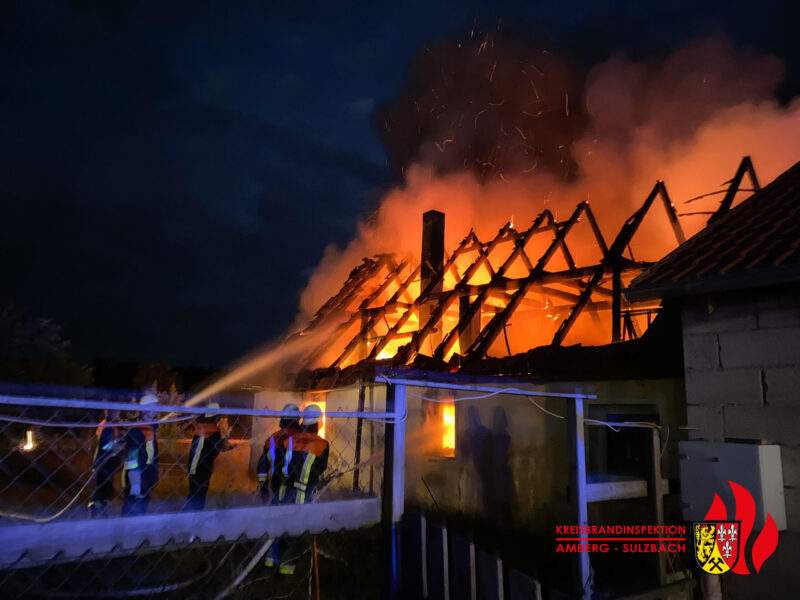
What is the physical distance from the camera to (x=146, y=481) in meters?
6.01

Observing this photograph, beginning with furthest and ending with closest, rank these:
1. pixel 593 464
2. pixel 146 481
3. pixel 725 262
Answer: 1. pixel 593 464
2. pixel 146 481
3. pixel 725 262

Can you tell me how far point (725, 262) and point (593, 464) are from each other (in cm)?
347

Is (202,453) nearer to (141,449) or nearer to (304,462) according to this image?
(141,449)

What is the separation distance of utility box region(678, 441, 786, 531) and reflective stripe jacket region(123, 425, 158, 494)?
5.31 meters

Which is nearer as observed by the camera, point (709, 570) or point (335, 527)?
point (335, 527)

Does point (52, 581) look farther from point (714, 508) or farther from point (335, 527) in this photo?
point (714, 508)

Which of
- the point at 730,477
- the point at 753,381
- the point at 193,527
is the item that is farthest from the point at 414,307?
the point at 193,527

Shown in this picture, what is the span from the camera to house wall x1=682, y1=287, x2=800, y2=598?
15.1 feet

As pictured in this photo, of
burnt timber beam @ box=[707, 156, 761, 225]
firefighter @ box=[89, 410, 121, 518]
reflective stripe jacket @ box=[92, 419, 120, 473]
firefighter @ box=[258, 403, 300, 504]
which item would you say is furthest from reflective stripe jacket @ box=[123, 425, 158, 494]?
burnt timber beam @ box=[707, 156, 761, 225]

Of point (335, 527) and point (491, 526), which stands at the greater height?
point (335, 527)

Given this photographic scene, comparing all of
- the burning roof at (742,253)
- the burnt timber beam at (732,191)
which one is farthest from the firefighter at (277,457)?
the burnt timber beam at (732,191)

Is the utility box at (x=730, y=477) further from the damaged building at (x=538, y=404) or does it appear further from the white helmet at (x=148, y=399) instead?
the white helmet at (x=148, y=399)

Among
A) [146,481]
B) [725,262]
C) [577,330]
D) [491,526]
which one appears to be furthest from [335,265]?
[725,262]

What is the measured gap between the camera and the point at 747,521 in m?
4.47
